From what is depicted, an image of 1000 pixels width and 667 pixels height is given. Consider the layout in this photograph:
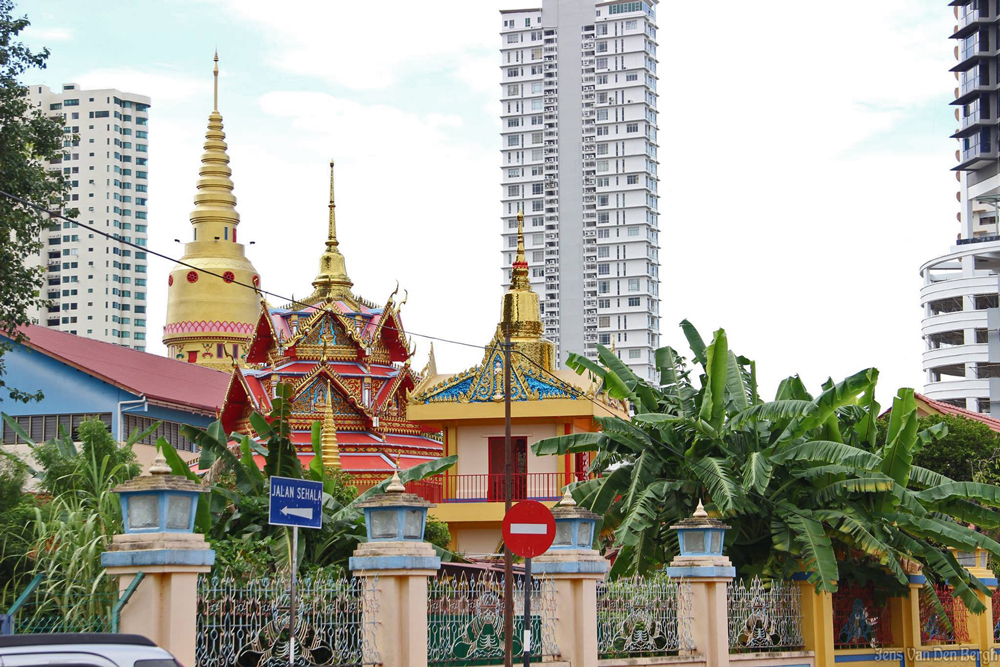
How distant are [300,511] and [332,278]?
87.0ft

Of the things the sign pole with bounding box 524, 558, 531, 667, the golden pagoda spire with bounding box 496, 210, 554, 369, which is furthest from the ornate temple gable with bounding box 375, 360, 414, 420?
the sign pole with bounding box 524, 558, 531, 667

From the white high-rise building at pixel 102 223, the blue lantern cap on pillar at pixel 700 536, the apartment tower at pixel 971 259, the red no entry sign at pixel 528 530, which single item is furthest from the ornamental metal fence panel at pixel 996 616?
the white high-rise building at pixel 102 223

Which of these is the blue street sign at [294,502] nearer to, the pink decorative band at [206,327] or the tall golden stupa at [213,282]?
the tall golden stupa at [213,282]

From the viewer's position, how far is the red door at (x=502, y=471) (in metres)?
29.4

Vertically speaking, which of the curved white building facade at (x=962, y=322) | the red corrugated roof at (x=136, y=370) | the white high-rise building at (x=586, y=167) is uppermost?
the white high-rise building at (x=586, y=167)

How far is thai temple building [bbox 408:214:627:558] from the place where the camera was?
29141mm

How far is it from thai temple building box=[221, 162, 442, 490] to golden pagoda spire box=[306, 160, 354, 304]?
26mm

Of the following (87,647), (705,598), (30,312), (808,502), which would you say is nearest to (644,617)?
(705,598)

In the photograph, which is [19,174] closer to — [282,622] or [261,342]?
[282,622]

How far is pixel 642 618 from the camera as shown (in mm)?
17078

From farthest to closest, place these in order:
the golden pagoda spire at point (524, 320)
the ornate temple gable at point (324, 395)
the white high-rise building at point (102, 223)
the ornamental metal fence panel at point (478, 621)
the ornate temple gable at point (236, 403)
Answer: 1. the white high-rise building at point (102, 223)
2. the ornate temple gable at point (236, 403)
3. the ornate temple gable at point (324, 395)
4. the golden pagoda spire at point (524, 320)
5. the ornamental metal fence panel at point (478, 621)

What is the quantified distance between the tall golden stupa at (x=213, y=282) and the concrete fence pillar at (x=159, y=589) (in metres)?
42.5

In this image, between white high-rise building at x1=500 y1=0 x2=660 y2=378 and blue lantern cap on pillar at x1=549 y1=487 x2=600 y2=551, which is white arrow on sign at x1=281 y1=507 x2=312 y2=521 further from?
white high-rise building at x1=500 y1=0 x2=660 y2=378

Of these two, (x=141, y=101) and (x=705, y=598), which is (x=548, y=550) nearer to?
(x=705, y=598)
